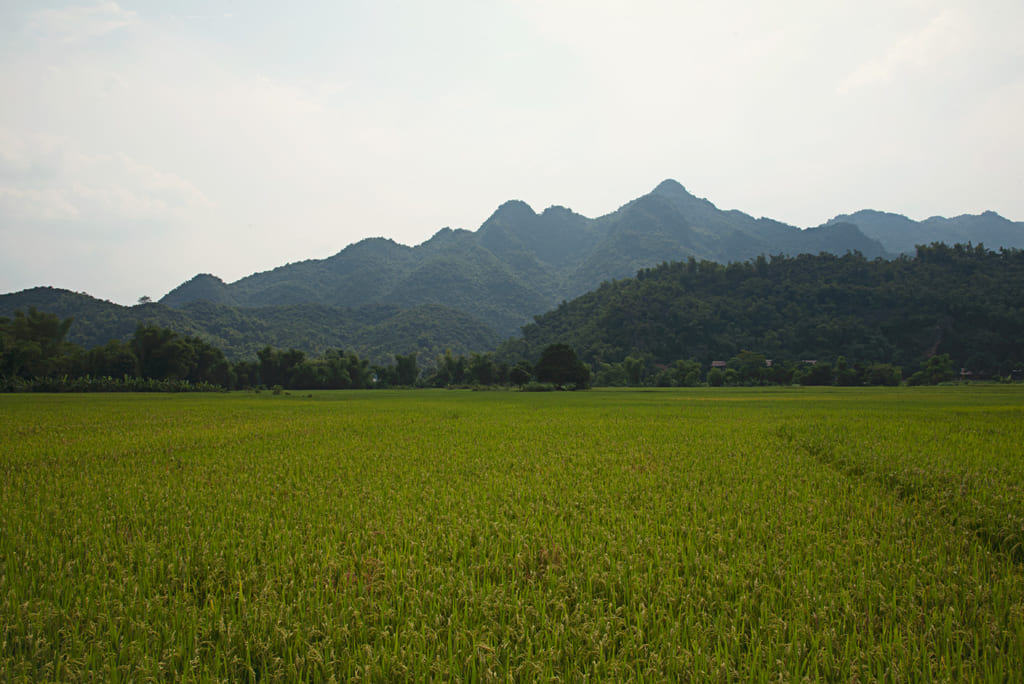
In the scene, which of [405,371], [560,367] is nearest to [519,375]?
[560,367]

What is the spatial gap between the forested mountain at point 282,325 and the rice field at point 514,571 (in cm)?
10614

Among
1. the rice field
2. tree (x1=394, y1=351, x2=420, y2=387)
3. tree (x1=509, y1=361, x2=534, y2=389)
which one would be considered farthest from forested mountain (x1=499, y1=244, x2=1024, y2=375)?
the rice field

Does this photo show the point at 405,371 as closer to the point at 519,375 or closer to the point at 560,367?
the point at 519,375

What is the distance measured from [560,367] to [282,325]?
4177 inches

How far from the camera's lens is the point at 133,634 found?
10.3 feet

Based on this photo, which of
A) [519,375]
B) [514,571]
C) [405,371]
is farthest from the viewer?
[405,371]

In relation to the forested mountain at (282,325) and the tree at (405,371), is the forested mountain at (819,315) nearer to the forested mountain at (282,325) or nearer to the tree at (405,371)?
the tree at (405,371)

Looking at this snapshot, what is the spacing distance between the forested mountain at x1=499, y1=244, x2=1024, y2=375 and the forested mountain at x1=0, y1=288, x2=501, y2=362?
39751 mm

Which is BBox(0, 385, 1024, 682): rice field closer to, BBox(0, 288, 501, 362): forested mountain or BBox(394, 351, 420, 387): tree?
BBox(394, 351, 420, 387): tree

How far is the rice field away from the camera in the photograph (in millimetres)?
2801

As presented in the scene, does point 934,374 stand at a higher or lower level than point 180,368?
lower

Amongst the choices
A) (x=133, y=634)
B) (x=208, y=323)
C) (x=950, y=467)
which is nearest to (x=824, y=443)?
(x=950, y=467)

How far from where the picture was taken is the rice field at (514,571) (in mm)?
2801

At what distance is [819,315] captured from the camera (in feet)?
348
